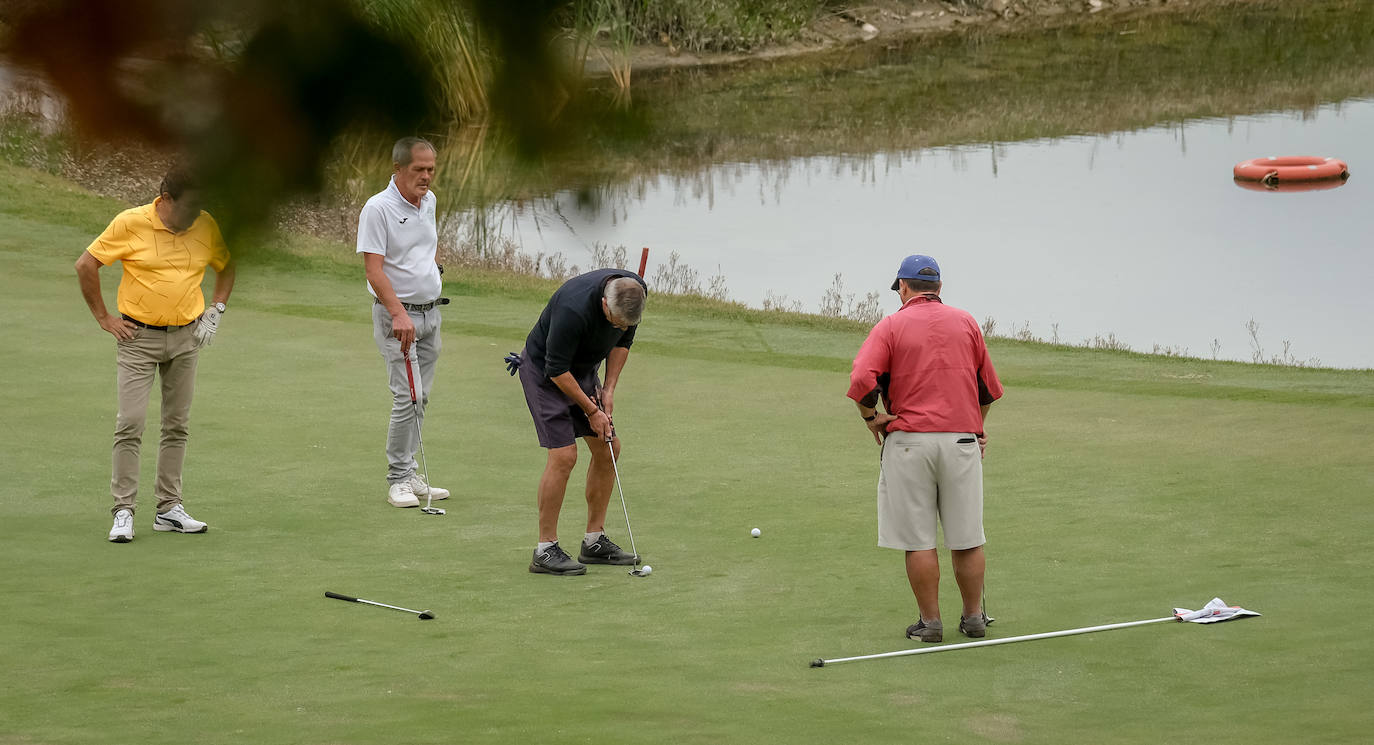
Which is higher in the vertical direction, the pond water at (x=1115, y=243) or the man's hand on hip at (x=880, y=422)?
the pond water at (x=1115, y=243)

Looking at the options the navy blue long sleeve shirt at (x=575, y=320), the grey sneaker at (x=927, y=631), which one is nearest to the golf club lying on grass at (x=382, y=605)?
the navy blue long sleeve shirt at (x=575, y=320)

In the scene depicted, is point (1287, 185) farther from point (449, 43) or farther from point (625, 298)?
point (449, 43)

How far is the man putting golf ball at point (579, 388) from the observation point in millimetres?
6605

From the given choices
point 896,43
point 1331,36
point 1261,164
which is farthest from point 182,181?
point 1261,164

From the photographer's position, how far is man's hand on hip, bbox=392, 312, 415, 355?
7.69m

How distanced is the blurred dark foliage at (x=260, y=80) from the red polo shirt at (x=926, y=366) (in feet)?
11.4

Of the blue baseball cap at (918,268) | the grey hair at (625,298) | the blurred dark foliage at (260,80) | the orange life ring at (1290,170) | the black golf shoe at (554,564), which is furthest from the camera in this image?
the orange life ring at (1290,170)

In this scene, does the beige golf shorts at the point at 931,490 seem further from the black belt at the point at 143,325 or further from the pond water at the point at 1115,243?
the pond water at the point at 1115,243

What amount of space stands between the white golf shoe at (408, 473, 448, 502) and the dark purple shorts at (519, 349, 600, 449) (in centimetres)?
125

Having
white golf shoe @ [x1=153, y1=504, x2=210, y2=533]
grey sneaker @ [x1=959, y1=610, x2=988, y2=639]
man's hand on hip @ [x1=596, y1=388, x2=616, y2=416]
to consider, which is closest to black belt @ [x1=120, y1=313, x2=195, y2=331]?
white golf shoe @ [x1=153, y1=504, x2=210, y2=533]

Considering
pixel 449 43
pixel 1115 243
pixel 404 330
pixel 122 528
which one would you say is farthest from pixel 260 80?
pixel 1115 243

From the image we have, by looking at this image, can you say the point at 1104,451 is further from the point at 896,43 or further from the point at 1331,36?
the point at 896,43

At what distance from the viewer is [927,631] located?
18.8ft

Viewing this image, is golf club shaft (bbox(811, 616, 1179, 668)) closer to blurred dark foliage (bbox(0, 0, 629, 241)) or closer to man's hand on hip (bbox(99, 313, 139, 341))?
blurred dark foliage (bbox(0, 0, 629, 241))
